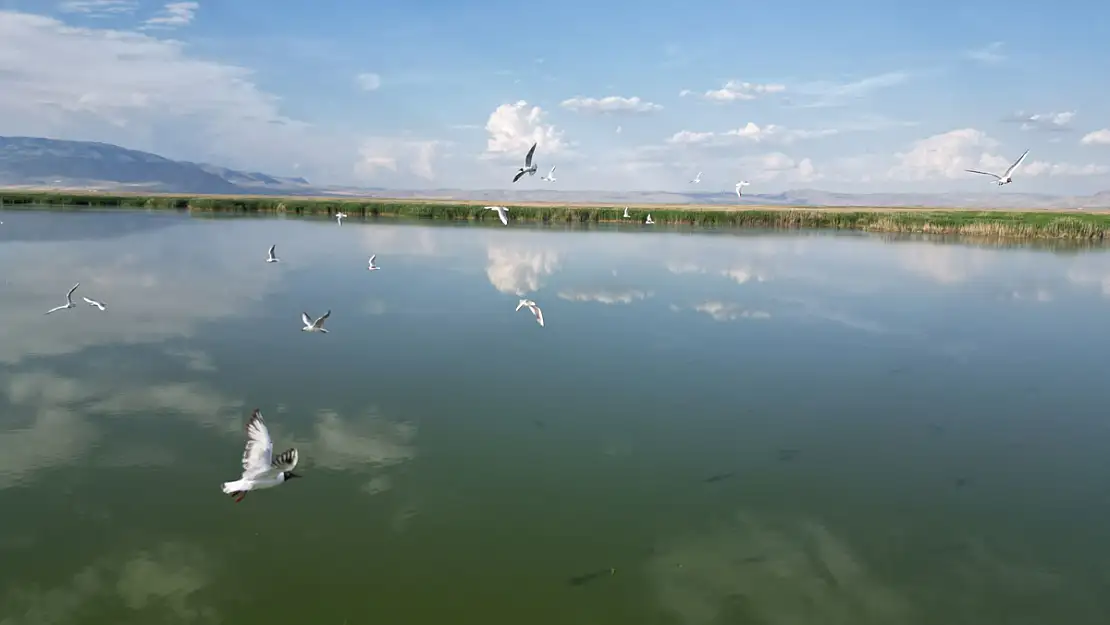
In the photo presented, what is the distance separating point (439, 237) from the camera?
42.6 metres

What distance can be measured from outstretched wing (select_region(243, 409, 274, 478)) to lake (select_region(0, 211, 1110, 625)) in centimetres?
85

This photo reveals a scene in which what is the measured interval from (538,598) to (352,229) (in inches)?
1747

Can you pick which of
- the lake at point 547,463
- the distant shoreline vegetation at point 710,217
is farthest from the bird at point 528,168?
the distant shoreline vegetation at point 710,217

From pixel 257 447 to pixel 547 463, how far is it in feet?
11.7

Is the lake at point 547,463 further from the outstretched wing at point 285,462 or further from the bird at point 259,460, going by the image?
the outstretched wing at point 285,462

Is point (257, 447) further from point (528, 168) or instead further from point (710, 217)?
point (710, 217)

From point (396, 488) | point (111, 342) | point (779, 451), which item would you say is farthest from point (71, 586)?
point (111, 342)

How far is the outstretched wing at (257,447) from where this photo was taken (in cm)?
628

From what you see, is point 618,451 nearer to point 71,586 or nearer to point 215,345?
point 71,586

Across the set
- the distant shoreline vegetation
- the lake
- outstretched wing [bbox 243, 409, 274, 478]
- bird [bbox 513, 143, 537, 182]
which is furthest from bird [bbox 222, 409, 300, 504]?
the distant shoreline vegetation

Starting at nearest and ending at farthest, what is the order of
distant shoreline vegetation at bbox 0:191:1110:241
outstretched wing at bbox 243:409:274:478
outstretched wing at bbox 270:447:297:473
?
outstretched wing at bbox 243:409:274:478 < outstretched wing at bbox 270:447:297:473 < distant shoreline vegetation at bbox 0:191:1110:241

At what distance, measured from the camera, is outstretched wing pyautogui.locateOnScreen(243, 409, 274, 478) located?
247 inches

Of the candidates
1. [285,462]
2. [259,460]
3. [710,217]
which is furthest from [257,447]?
[710,217]

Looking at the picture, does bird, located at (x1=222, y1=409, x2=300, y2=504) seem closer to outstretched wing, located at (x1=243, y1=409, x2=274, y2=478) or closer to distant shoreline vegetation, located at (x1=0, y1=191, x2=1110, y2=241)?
outstretched wing, located at (x1=243, y1=409, x2=274, y2=478)
